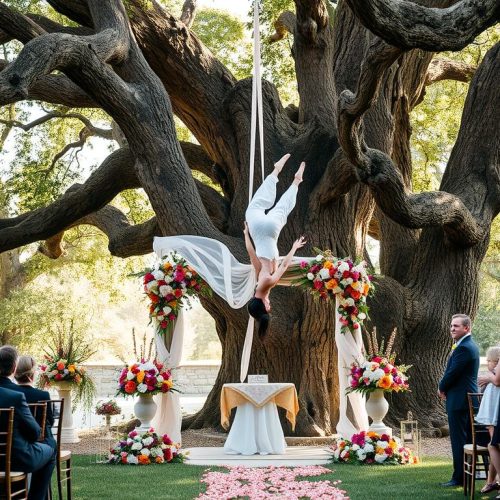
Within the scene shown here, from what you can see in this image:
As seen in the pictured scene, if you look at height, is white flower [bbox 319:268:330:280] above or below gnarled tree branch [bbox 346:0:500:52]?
below

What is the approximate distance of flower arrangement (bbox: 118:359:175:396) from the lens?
36.5 ft

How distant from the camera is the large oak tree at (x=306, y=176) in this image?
12664 mm

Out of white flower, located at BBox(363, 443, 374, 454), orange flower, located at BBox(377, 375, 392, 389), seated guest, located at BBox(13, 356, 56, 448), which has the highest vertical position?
orange flower, located at BBox(377, 375, 392, 389)

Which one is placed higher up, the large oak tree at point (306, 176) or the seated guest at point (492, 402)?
the large oak tree at point (306, 176)

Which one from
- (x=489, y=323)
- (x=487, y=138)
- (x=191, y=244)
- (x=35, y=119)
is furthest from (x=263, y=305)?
(x=489, y=323)

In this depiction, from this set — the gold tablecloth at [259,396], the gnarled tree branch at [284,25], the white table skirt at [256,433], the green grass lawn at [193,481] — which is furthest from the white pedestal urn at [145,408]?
the gnarled tree branch at [284,25]

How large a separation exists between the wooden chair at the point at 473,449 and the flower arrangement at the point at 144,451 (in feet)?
13.5

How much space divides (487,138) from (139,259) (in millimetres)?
9916

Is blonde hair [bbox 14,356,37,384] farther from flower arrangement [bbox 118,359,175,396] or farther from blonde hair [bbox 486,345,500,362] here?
flower arrangement [bbox 118,359,175,396]

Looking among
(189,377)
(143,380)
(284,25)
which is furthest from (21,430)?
(189,377)

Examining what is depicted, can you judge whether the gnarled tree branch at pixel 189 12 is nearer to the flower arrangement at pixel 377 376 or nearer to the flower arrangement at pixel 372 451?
the flower arrangement at pixel 377 376

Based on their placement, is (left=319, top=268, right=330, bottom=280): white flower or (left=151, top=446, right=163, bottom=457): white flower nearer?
(left=151, top=446, right=163, bottom=457): white flower

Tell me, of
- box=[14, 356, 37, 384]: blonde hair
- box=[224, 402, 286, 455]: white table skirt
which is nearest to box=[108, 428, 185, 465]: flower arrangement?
box=[224, 402, 286, 455]: white table skirt

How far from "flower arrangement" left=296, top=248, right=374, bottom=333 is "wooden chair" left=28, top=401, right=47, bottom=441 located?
5361mm
